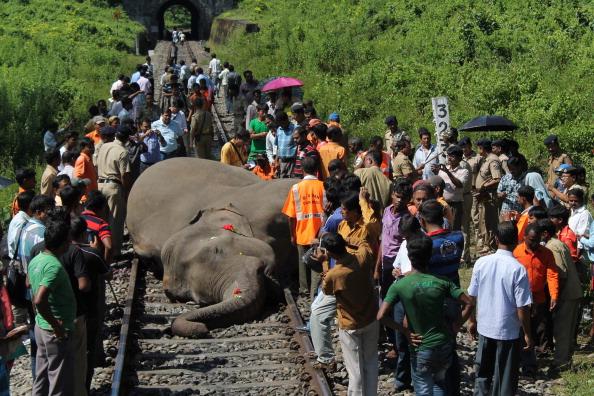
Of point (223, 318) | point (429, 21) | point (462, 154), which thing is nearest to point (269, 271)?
point (223, 318)

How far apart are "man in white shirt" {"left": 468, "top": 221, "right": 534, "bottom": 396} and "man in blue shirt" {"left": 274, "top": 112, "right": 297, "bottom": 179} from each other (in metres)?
6.93

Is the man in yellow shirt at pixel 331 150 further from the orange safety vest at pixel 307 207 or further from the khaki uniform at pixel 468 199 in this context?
the khaki uniform at pixel 468 199

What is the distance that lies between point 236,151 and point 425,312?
9.58 metres

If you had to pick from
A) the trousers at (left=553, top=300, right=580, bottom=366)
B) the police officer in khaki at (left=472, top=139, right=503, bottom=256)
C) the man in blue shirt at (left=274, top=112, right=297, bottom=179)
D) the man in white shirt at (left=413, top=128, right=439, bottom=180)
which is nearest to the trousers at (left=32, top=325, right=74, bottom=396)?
the trousers at (left=553, top=300, right=580, bottom=366)

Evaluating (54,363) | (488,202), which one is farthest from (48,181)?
(488,202)

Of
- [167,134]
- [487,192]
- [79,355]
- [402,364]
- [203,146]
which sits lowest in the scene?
[402,364]

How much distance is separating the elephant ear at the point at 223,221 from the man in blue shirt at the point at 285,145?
76.1 inches

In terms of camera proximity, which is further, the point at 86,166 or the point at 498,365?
the point at 86,166

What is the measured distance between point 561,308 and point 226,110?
2156 cm

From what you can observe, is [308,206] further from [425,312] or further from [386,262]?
[425,312]

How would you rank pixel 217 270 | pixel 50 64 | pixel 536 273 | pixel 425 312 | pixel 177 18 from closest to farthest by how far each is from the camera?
pixel 425 312 < pixel 536 273 < pixel 217 270 < pixel 50 64 < pixel 177 18

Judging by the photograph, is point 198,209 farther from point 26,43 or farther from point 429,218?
point 26,43

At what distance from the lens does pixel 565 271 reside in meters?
9.66

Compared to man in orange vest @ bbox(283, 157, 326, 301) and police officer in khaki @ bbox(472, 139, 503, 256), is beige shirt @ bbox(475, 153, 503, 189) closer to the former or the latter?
police officer in khaki @ bbox(472, 139, 503, 256)
